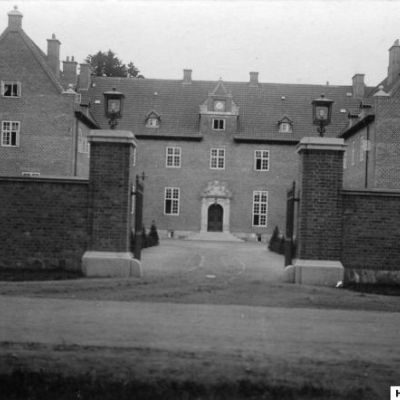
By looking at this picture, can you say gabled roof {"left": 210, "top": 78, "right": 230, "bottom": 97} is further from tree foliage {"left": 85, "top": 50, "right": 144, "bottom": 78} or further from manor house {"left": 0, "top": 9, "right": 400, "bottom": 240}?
tree foliage {"left": 85, "top": 50, "right": 144, "bottom": 78}

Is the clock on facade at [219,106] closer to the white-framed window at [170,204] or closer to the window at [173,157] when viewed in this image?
the window at [173,157]

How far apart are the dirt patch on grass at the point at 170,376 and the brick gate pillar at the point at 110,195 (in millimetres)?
6146

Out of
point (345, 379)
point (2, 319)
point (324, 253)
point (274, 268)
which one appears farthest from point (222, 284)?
point (345, 379)

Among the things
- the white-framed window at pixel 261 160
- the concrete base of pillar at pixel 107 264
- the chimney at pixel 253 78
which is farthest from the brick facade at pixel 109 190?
the chimney at pixel 253 78

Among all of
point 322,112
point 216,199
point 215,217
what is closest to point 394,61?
point 216,199

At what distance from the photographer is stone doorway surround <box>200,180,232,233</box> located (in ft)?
135

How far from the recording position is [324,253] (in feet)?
40.5

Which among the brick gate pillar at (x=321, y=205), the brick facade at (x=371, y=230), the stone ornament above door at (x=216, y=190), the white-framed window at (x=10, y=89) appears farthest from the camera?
the stone ornament above door at (x=216, y=190)

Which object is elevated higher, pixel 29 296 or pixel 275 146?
pixel 275 146

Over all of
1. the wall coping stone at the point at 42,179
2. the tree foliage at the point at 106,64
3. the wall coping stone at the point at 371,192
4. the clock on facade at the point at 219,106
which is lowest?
the wall coping stone at the point at 371,192

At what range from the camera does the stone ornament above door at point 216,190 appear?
41.0 m

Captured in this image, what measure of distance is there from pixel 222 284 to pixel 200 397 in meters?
7.24

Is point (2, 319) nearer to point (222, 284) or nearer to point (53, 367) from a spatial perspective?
point (53, 367)

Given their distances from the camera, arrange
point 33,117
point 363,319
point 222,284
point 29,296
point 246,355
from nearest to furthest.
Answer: point 246,355, point 363,319, point 29,296, point 222,284, point 33,117
